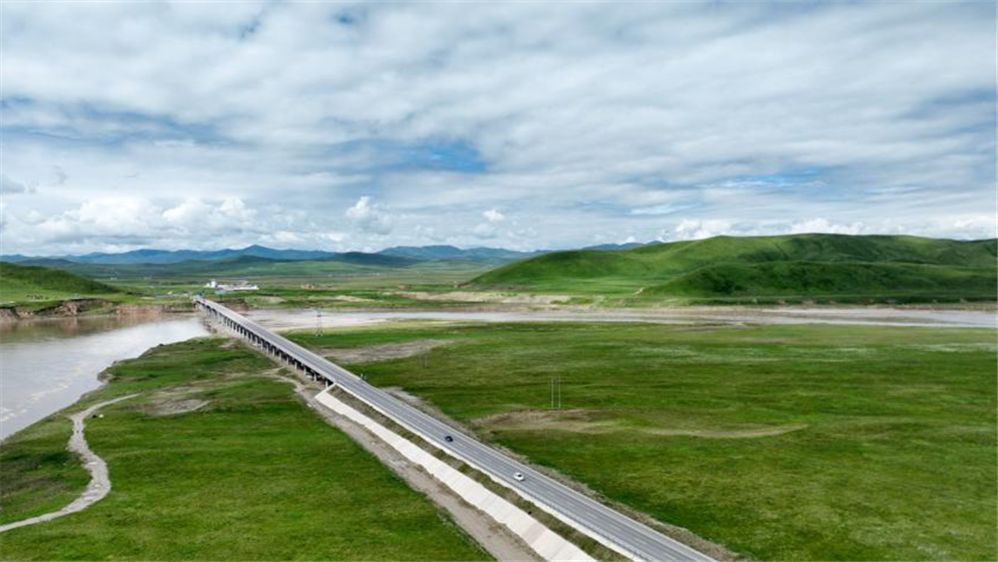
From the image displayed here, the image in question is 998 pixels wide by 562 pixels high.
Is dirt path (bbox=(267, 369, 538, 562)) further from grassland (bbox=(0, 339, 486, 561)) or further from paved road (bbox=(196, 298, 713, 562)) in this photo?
paved road (bbox=(196, 298, 713, 562))

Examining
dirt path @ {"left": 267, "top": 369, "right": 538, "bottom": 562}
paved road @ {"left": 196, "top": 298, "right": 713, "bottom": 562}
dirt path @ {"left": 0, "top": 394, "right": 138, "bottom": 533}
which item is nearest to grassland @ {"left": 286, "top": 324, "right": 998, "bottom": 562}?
paved road @ {"left": 196, "top": 298, "right": 713, "bottom": 562}

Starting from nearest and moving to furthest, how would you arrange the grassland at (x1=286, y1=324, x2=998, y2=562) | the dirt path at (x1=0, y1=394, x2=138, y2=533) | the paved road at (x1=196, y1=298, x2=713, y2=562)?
1. the paved road at (x1=196, y1=298, x2=713, y2=562)
2. the grassland at (x1=286, y1=324, x2=998, y2=562)
3. the dirt path at (x1=0, y1=394, x2=138, y2=533)

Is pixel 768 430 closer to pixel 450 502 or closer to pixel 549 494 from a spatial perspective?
pixel 549 494

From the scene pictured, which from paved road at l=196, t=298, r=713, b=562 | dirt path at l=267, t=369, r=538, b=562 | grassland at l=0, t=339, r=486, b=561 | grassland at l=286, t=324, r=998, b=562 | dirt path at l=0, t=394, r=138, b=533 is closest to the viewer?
paved road at l=196, t=298, r=713, b=562

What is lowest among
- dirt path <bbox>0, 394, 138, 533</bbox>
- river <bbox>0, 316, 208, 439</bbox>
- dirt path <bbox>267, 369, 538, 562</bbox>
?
dirt path <bbox>267, 369, 538, 562</bbox>

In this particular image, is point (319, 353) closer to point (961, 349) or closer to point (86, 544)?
point (86, 544)

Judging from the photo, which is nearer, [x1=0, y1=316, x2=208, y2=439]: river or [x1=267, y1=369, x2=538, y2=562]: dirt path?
[x1=267, y1=369, x2=538, y2=562]: dirt path

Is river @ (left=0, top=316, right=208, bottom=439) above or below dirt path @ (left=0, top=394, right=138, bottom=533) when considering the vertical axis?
above
